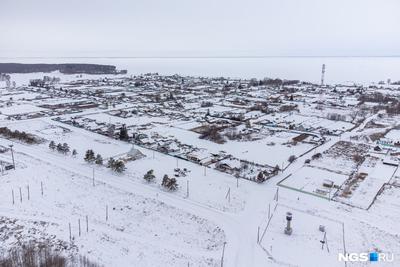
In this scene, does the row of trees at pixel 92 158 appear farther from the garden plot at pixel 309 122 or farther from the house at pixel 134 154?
the garden plot at pixel 309 122

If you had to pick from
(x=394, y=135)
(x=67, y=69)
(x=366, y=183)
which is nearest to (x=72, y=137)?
(x=366, y=183)

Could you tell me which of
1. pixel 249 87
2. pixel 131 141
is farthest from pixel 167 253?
pixel 249 87

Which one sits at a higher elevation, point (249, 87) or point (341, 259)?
point (249, 87)

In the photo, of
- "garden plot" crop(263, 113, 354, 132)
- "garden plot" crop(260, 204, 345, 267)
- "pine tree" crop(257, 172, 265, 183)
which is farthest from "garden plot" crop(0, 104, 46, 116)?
"garden plot" crop(260, 204, 345, 267)

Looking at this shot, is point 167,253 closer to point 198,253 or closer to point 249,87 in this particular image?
point 198,253

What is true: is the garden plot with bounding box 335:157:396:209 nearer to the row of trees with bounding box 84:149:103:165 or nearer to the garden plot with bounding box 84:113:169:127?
the row of trees with bounding box 84:149:103:165

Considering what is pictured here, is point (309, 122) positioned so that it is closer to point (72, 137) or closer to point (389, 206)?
point (389, 206)

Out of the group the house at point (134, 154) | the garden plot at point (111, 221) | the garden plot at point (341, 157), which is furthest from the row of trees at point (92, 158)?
the garden plot at point (341, 157)
